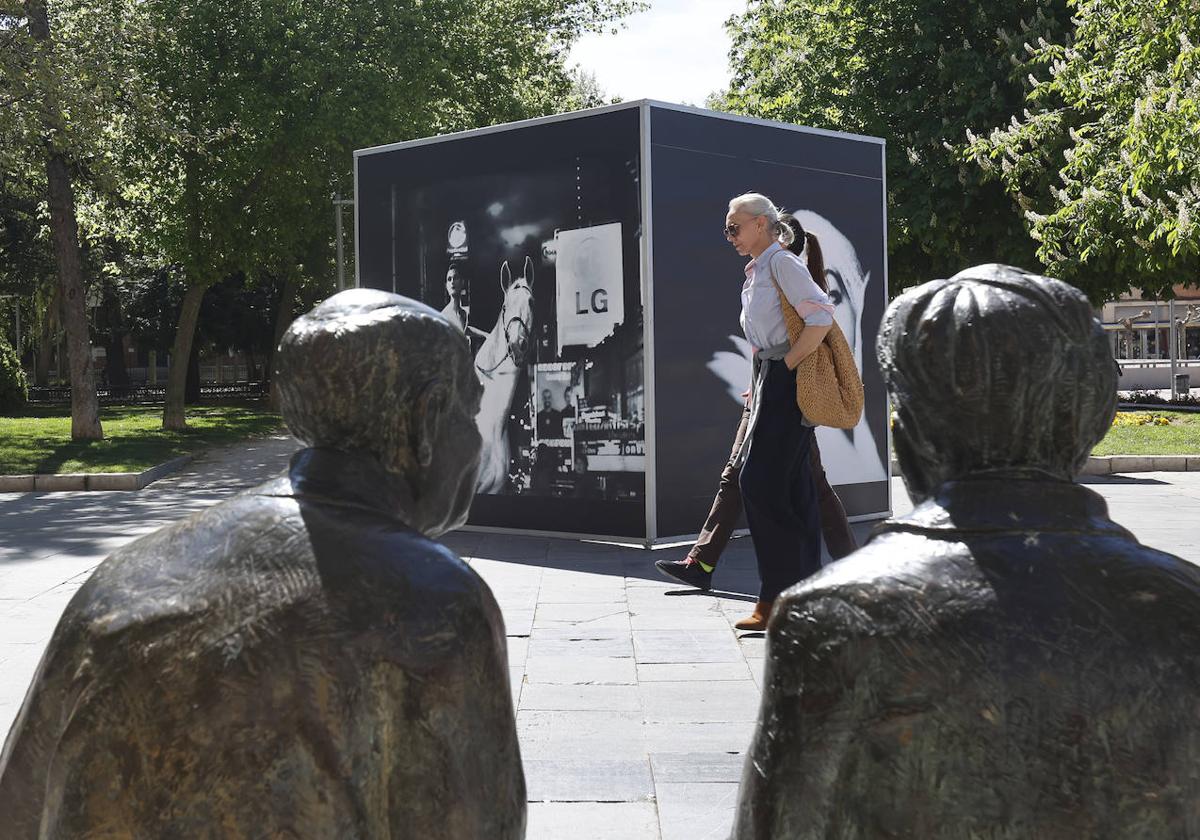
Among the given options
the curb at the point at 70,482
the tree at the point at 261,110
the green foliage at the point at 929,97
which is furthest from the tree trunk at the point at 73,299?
the green foliage at the point at 929,97

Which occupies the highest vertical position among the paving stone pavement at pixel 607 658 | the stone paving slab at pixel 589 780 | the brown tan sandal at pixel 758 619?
the brown tan sandal at pixel 758 619

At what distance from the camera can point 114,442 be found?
2011 centimetres

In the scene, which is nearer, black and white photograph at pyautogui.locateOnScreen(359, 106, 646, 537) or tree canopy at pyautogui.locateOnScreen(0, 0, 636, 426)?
black and white photograph at pyautogui.locateOnScreen(359, 106, 646, 537)

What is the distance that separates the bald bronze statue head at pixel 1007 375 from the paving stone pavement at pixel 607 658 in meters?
2.36

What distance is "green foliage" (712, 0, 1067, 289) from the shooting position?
23875mm

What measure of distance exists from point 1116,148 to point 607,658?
15.4m

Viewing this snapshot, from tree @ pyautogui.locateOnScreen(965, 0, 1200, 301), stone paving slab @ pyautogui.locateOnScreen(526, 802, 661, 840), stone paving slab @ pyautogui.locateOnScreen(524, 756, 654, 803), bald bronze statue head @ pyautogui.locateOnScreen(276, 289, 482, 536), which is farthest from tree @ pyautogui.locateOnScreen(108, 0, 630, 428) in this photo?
bald bronze statue head @ pyautogui.locateOnScreen(276, 289, 482, 536)

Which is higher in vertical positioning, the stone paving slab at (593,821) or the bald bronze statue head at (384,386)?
the bald bronze statue head at (384,386)

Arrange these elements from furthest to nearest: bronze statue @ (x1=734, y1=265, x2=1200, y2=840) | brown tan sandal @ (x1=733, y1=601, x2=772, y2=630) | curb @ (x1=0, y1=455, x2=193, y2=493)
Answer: curb @ (x1=0, y1=455, x2=193, y2=493), brown tan sandal @ (x1=733, y1=601, x2=772, y2=630), bronze statue @ (x1=734, y1=265, x2=1200, y2=840)

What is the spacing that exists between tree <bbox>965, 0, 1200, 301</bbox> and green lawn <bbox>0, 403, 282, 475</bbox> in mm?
12444

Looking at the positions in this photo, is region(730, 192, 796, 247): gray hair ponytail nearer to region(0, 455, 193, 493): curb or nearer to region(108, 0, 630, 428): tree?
region(0, 455, 193, 493): curb

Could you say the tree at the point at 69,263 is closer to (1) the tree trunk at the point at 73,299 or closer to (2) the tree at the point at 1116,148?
(1) the tree trunk at the point at 73,299

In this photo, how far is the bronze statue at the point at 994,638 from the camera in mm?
1438

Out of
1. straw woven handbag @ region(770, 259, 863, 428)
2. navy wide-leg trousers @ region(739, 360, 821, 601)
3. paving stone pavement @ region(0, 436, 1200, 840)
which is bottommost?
paving stone pavement @ region(0, 436, 1200, 840)
